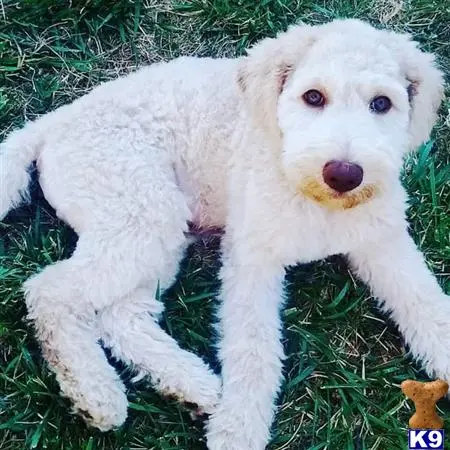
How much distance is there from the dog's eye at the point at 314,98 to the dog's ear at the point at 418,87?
0.39 meters

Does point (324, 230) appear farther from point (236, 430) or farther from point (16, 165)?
point (16, 165)

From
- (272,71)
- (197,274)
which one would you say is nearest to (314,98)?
(272,71)

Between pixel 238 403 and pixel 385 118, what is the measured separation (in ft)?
4.16

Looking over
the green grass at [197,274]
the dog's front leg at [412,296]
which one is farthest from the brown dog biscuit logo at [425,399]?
the dog's front leg at [412,296]

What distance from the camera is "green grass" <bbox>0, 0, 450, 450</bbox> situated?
365 centimetres

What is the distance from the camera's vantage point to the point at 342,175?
3217 millimetres

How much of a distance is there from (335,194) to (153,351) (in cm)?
103

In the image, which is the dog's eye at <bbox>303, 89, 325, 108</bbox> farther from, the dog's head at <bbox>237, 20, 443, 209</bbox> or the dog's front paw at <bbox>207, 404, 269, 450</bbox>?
the dog's front paw at <bbox>207, 404, 269, 450</bbox>

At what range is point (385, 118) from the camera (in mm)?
3477

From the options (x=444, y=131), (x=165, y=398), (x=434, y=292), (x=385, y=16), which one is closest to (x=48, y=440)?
(x=165, y=398)

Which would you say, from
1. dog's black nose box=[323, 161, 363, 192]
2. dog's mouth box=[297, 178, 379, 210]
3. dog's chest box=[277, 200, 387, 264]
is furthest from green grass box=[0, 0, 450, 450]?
dog's black nose box=[323, 161, 363, 192]

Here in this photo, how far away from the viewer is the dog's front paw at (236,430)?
348 cm

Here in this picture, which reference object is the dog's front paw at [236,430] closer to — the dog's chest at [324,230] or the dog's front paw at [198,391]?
the dog's front paw at [198,391]

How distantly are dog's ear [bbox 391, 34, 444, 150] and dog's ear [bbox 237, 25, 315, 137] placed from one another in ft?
1.27
